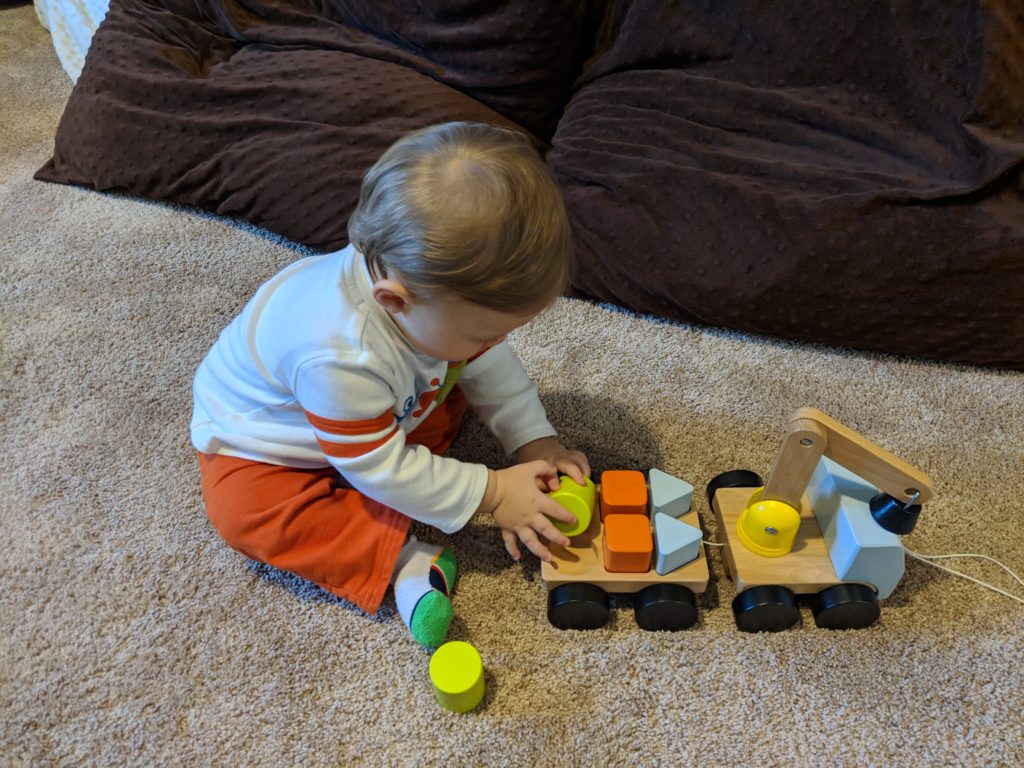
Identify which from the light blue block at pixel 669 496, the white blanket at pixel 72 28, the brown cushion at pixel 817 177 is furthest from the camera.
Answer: the white blanket at pixel 72 28

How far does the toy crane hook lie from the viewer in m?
0.70

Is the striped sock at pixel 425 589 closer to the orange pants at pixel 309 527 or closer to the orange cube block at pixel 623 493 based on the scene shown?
the orange pants at pixel 309 527

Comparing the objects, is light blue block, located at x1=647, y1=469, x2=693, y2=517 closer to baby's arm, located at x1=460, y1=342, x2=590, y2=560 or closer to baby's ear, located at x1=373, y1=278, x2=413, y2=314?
baby's arm, located at x1=460, y1=342, x2=590, y2=560

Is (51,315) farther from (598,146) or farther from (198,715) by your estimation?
(598,146)

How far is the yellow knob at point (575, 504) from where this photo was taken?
0.78 meters

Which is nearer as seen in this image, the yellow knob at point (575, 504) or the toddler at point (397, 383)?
the toddler at point (397, 383)

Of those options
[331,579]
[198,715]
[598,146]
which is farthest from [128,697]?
[598,146]

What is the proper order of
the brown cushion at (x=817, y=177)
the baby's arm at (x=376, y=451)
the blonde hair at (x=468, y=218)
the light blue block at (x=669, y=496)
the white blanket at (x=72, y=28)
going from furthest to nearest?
the white blanket at (x=72, y=28) → the brown cushion at (x=817, y=177) → the light blue block at (x=669, y=496) → the baby's arm at (x=376, y=451) → the blonde hair at (x=468, y=218)

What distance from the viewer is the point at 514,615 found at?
2.63 feet

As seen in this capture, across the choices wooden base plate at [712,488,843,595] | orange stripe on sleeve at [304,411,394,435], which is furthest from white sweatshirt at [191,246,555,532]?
wooden base plate at [712,488,843,595]

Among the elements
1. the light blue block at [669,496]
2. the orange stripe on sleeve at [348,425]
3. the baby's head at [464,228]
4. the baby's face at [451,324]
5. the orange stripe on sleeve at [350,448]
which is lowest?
the light blue block at [669,496]

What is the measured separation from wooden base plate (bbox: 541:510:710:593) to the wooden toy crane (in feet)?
0.14

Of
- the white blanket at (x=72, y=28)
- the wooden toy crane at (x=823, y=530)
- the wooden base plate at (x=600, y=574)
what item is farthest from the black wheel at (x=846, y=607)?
the white blanket at (x=72, y=28)

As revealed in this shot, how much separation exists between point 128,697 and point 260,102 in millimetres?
946
